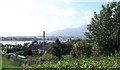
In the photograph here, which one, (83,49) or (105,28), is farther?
(83,49)

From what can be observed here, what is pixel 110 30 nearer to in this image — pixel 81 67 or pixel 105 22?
pixel 105 22

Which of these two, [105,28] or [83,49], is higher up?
[105,28]

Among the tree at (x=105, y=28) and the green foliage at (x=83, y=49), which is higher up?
the tree at (x=105, y=28)

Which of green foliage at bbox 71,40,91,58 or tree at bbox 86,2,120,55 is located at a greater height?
tree at bbox 86,2,120,55

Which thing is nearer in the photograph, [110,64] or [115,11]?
[110,64]

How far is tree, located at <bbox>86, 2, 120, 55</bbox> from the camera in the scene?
1811 centimetres

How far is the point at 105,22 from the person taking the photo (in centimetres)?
1873

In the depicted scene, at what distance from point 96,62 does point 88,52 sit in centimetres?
1392

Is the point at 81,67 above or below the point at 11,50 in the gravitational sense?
above

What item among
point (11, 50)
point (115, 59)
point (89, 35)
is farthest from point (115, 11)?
point (11, 50)

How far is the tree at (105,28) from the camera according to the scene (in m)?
18.1

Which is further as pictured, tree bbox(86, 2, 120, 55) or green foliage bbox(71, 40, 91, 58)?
green foliage bbox(71, 40, 91, 58)

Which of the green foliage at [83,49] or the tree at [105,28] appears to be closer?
the tree at [105,28]

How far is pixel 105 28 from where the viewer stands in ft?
61.5
